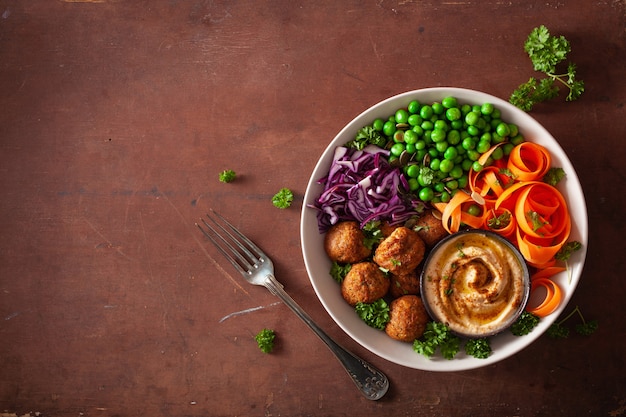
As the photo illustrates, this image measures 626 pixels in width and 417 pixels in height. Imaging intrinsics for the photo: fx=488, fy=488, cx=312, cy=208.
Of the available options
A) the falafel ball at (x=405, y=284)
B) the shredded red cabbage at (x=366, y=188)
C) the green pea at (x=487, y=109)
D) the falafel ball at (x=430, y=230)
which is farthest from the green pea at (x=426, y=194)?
the green pea at (x=487, y=109)

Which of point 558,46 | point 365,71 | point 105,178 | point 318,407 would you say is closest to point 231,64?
point 365,71

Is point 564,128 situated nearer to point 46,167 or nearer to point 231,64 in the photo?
point 231,64

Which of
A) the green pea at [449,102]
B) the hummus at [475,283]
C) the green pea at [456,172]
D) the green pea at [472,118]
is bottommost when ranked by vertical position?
the hummus at [475,283]

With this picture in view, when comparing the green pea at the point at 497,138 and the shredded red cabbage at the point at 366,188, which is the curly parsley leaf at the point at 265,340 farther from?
the green pea at the point at 497,138

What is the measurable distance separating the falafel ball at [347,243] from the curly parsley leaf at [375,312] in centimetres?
39

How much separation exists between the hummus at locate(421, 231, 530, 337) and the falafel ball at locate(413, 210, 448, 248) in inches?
5.7

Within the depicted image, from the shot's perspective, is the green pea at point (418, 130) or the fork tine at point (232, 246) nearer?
the green pea at point (418, 130)

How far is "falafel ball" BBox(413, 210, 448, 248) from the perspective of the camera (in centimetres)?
416

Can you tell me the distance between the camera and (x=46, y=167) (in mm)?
4812

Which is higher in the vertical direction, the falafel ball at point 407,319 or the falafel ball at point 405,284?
the falafel ball at point 405,284

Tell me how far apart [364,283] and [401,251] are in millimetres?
403

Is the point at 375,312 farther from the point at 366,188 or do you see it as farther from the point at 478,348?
the point at 366,188

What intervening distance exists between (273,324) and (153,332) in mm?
1174

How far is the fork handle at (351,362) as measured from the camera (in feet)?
14.2
